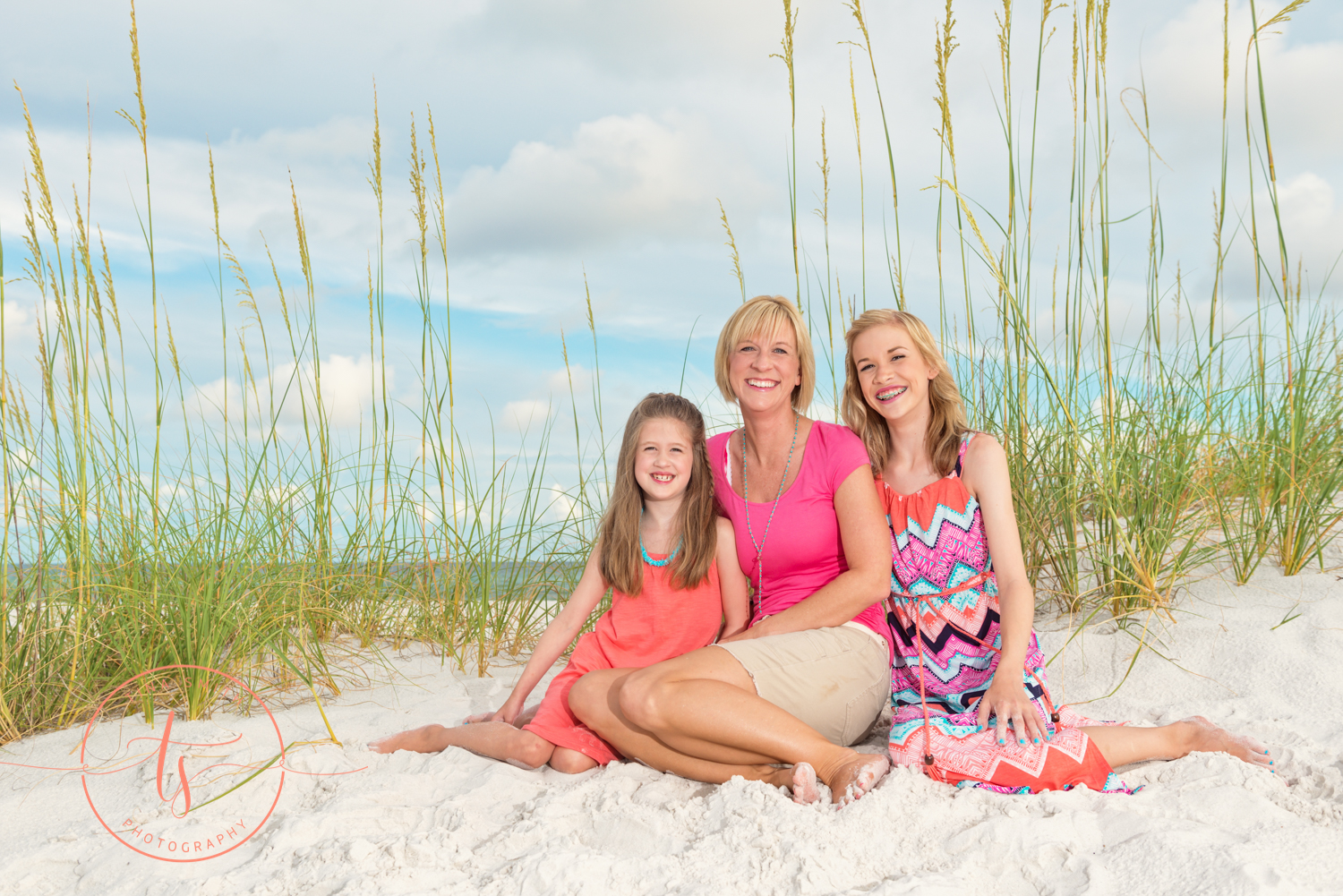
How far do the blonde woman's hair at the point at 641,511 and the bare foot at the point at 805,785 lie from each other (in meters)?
0.57

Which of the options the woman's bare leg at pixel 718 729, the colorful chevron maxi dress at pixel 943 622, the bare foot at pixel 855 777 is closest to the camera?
the bare foot at pixel 855 777

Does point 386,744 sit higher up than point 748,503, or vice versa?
point 748,503

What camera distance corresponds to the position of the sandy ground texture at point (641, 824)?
1.55 meters

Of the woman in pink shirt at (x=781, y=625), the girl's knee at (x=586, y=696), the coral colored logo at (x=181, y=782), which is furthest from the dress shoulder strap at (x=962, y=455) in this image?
the coral colored logo at (x=181, y=782)

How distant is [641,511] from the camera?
2.35 m

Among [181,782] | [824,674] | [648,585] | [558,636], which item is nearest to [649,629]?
[648,585]

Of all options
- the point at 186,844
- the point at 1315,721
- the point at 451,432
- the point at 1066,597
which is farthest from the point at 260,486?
the point at 1315,721

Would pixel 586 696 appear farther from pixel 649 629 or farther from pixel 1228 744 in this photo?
pixel 1228 744

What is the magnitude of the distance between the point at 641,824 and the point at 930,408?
3.98 feet

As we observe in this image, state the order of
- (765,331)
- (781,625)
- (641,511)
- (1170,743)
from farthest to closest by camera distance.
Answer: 1. (641,511)
2. (765,331)
3. (781,625)
4. (1170,743)

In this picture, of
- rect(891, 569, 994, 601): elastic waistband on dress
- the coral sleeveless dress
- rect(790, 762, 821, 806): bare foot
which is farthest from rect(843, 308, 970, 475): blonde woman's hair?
rect(790, 762, 821, 806): bare foot

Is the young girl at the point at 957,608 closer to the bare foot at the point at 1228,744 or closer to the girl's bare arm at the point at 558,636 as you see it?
the bare foot at the point at 1228,744

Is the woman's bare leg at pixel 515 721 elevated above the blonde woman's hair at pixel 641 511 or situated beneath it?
situated beneath

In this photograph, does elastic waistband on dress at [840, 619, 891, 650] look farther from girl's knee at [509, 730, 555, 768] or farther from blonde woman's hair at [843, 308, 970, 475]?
girl's knee at [509, 730, 555, 768]
